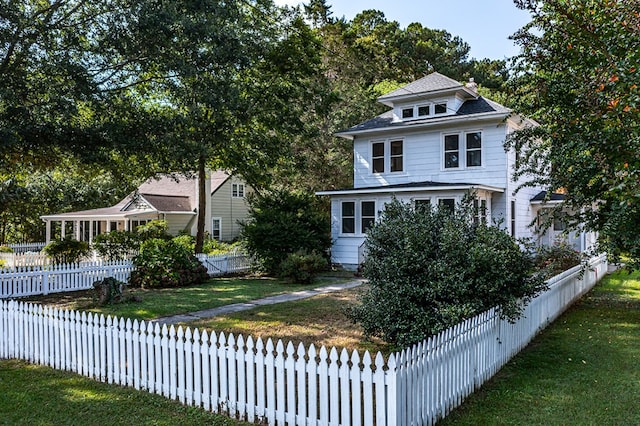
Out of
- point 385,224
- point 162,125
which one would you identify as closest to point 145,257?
point 162,125

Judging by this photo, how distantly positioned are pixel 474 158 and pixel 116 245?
16.2 m

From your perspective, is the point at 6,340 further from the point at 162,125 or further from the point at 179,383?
the point at 162,125

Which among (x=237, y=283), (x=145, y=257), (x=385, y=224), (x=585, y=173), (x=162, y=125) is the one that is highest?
(x=162, y=125)

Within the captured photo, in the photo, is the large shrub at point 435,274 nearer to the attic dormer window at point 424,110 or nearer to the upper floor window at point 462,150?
the upper floor window at point 462,150

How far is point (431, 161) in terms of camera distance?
1920 cm

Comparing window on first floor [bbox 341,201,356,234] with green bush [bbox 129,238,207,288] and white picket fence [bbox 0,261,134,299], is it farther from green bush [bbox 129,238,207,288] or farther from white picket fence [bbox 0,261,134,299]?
white picket fence [bbox 0,261,134,299]

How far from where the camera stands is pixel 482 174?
59.4ft

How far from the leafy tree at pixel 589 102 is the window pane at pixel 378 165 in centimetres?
1087

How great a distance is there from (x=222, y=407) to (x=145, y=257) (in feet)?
36.4

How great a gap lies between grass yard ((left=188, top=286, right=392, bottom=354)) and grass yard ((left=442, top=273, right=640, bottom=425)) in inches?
75.2

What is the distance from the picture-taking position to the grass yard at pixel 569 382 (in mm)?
4715

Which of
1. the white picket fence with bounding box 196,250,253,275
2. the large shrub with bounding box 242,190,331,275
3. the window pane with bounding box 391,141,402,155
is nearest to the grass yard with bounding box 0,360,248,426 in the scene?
the large shrub with bounding box 242,190,331,275

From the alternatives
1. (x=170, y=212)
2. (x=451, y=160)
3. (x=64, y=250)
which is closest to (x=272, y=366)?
(x=451, y=160)

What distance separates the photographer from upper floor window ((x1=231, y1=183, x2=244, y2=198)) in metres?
32.9
